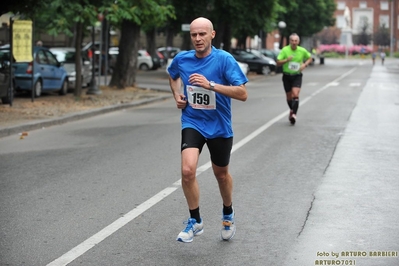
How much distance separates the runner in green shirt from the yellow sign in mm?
6493

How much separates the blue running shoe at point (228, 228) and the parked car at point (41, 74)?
17.3m

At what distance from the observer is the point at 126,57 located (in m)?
30.3

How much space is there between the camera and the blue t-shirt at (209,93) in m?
6.87

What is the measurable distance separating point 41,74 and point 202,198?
1608 cm

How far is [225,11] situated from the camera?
143 ft

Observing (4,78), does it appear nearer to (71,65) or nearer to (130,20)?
(130,20)

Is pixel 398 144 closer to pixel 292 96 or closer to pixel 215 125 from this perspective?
pixel 292 96

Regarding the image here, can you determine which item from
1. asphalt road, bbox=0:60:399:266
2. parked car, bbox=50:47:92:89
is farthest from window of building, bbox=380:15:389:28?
asphalt road, bbox=0:60:399:266

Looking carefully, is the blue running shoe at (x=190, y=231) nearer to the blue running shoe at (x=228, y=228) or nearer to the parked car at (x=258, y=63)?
the blue running shoe at (x=228, y=228)

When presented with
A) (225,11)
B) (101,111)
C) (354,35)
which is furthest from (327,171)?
(354,35)

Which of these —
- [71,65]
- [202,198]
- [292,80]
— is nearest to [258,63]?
[71,65]

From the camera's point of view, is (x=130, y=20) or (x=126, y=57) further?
(x=126, y=57)

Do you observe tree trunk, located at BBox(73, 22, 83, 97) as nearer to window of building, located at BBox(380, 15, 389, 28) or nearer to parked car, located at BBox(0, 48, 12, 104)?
parked car, located at BBox(0, 48, 12, 104)

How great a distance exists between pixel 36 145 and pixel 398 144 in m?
5.90
